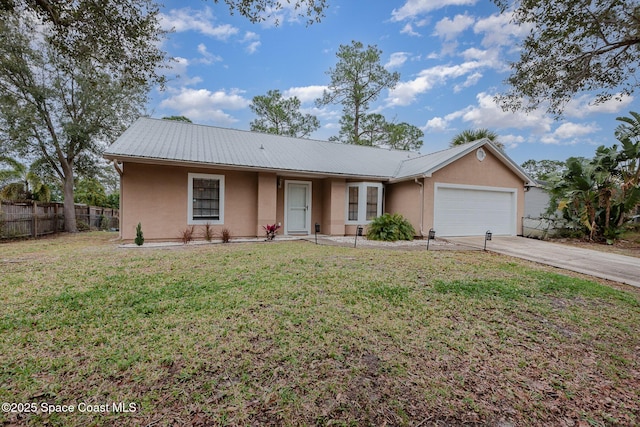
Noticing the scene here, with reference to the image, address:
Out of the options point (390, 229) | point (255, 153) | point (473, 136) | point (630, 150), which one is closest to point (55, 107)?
point (255, 153)

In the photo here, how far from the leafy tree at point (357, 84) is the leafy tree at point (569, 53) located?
57.3ft

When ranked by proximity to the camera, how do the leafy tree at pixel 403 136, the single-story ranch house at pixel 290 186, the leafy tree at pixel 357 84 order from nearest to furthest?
the single-story ranch house at pixel 290 186 → the leafy tree at pixel 357 84 → the leafy tree at pixel 403 136

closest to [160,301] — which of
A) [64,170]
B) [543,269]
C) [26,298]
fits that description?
[26,298]

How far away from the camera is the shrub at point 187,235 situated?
31.7 ft

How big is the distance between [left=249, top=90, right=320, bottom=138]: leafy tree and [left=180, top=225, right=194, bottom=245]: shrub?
16080 millimetres

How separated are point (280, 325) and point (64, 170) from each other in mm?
17586

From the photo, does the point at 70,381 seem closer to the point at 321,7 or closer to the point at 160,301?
the point at 160,301

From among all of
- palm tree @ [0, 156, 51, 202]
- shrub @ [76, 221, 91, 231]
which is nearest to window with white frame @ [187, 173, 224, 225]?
shrub @ [76, 221, 91, 231]

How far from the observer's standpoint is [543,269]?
6.85 metres

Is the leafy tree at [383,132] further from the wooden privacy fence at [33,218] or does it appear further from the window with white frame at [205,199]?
the wooden privacy fence at [33,218]

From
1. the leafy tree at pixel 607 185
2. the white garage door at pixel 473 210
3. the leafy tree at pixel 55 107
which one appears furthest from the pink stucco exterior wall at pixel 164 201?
the leafy tree at pixel 607 185

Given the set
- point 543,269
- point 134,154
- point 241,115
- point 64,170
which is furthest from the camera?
point 241,115

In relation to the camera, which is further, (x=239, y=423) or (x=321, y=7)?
(x=321, y=7)

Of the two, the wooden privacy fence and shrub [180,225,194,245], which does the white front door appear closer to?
shrub [180,225,194,245]
